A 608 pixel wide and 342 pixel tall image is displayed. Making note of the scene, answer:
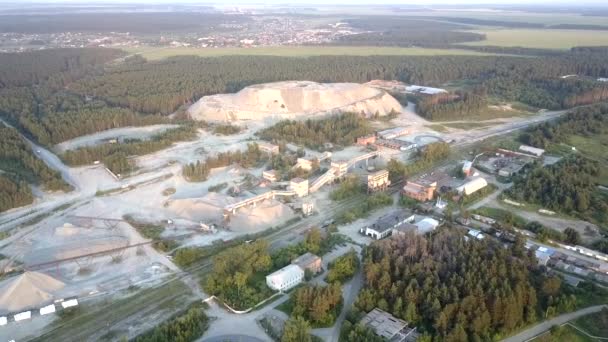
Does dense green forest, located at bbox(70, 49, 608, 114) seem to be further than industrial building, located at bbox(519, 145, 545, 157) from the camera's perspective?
Yes

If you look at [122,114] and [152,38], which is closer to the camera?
[122,114]

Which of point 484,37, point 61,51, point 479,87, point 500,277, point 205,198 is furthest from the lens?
point 484,37

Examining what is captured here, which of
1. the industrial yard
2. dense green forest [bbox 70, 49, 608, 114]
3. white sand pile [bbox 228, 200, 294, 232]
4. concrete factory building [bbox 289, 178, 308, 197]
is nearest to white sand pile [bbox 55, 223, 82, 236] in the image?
the industrial yard

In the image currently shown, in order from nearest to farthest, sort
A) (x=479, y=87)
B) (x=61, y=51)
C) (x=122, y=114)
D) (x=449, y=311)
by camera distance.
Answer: (x=449, y=311) < (x=122, y=114) < (x=479, y=87) < (x=61, y=51)

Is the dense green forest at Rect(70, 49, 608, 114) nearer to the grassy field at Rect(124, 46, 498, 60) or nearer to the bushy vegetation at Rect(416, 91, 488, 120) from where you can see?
the grassy field at Rect(124, 46, 498, 60)

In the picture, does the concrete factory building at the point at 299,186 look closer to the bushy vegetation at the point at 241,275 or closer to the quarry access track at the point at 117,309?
the quarry access track at the point at 117,309

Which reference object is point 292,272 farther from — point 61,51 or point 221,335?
point 61,51

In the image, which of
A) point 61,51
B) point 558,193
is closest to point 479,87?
point 558,193
